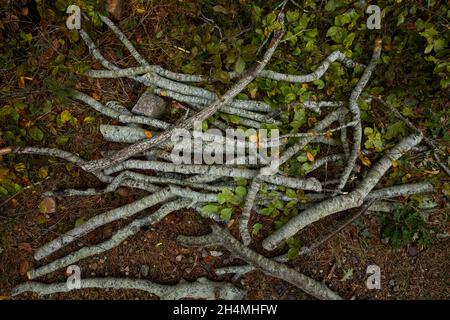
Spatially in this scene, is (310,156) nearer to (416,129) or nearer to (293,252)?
(293,252)

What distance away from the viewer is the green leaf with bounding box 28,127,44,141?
3562 millimetres

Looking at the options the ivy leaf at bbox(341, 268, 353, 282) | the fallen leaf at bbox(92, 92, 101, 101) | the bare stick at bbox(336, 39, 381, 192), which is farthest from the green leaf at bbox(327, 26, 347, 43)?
the fallen leaf at bbox(92, 92, 101, 101)

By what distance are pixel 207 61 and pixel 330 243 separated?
83.1 inches

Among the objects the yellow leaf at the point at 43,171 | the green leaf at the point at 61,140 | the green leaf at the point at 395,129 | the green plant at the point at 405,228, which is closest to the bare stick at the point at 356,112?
the green leaf at the point at 395,129

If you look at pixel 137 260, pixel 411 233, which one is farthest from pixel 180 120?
pixel 411 233

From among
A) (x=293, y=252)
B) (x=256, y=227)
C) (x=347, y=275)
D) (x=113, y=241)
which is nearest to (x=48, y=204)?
(x=113, y=241)

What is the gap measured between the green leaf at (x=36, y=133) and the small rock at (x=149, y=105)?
3.05 ft

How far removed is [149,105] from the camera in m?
3.49

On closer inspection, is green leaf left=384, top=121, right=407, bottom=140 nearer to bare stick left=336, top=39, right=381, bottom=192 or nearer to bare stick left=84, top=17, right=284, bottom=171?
bare stick left=336, top=39, right=381, bottom=192

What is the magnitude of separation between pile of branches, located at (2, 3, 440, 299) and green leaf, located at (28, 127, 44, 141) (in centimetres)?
13

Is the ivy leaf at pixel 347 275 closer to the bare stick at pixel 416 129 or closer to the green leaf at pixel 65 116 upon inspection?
the bare stick at pixel 416 129

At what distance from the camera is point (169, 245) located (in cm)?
358

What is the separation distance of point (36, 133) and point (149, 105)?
3.73ft

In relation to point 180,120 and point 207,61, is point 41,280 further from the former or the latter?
point 207,61
